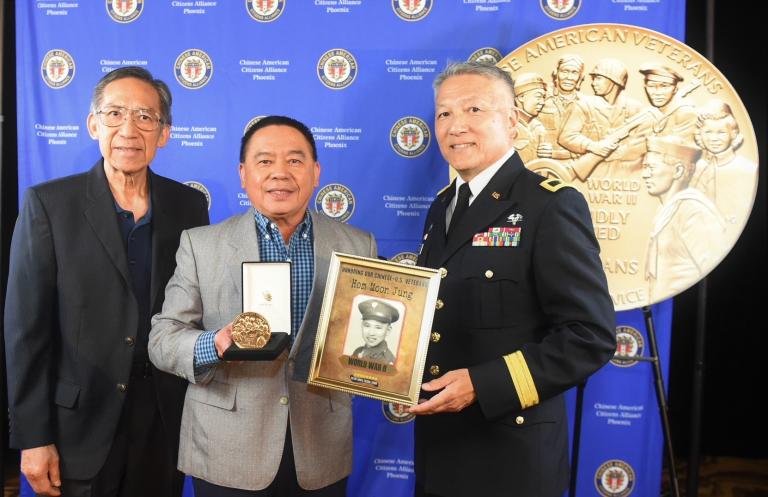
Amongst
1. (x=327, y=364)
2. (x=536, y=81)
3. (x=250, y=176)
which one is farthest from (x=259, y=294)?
(x=536, y=81)

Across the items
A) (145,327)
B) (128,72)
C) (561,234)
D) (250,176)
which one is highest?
(128,72)

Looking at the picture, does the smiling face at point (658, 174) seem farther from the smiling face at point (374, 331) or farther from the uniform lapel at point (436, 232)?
the smiling face at point (374, 331)

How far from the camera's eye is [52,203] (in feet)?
7.18

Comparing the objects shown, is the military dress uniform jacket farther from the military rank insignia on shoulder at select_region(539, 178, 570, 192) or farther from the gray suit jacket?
the gray suit jacket

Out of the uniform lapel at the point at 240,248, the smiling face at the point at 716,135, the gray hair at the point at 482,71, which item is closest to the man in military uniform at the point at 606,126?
the smiling face at the point at 716,135

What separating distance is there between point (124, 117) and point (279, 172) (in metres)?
0.85

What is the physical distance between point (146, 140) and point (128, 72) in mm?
283

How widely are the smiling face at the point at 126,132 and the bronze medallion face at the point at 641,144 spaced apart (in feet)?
5.18

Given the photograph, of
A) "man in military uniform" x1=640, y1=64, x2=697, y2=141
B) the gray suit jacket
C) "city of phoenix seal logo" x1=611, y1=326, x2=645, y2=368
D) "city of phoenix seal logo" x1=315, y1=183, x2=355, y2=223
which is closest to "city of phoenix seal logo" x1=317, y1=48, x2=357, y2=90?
"city of phoenix seal logo" x1=315, y1=183, x2=355, y2=223

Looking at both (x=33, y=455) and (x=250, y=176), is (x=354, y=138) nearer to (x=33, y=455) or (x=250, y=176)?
(x=250, y=176)

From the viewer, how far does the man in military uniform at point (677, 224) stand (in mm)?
2504

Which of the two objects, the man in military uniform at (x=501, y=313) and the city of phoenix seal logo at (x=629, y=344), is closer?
the man in military uniform at (x=501, y=313)

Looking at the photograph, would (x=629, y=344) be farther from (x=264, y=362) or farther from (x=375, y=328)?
(x=264, y=362)

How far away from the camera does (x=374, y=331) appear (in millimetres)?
1719
